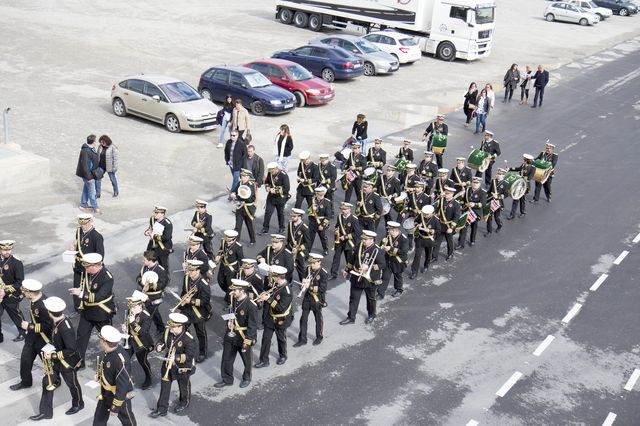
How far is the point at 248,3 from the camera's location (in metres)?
49.4

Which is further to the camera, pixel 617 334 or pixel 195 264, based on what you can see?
pixel 617 334

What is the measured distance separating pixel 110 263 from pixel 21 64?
17231 millimetres

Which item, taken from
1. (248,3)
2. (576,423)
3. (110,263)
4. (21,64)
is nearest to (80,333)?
(110,263)

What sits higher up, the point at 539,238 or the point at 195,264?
the point at 195,264

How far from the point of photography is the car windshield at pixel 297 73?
27895 millimetres

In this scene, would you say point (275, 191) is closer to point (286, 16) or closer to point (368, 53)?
point (368, 53)

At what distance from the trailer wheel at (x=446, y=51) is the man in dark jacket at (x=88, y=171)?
2374 centimetres

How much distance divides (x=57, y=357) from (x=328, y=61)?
22.6m

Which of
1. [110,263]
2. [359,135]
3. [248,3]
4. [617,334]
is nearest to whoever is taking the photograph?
[617,334]

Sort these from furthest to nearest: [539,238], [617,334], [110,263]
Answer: [539,238], [110,263], [617,334]

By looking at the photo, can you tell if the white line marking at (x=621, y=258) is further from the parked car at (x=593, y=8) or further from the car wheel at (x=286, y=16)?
the parked car at (x=593, y=8)

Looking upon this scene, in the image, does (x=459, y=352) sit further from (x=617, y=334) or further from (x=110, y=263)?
(x=110, y=263)

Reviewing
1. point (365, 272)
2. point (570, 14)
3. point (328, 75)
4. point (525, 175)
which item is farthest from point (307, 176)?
point (570, 14)

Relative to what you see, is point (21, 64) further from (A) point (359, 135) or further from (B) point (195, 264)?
(B) point (195, 264)
